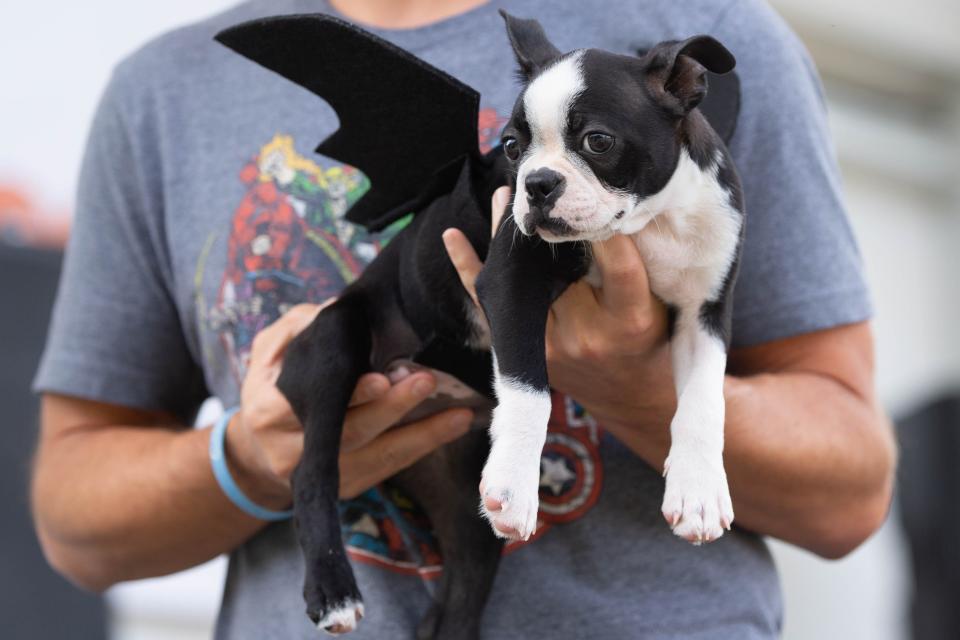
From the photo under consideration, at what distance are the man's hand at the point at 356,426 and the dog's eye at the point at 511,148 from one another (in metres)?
0.33

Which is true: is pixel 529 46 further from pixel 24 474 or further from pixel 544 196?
pixel 24 474

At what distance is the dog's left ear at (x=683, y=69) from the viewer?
1.05 metres

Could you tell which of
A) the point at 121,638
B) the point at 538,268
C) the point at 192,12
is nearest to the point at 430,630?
the point at 538,268

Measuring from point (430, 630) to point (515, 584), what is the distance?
11 centimetres

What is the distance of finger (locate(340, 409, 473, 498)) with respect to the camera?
1.43 m

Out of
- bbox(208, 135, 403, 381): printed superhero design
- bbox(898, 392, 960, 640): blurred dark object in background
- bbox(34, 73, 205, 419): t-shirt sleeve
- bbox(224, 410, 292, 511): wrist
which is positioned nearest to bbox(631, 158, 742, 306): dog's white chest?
bbox(208, 135, 403, 381): printed superhero design

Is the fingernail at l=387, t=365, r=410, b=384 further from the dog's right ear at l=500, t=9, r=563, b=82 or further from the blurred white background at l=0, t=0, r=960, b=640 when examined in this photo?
the blurred white background at l=0, t=0, r=960, b=640

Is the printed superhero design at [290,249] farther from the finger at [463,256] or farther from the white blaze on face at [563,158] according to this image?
the white blaze on face at [563,158]

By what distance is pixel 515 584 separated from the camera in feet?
4.77

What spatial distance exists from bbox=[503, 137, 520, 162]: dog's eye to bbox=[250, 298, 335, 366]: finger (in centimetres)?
39

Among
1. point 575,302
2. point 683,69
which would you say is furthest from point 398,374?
point 683,69

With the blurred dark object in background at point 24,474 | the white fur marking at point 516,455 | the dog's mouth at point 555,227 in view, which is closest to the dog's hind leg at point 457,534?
the white fur marking at point 516,455

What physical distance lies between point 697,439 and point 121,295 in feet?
3.02

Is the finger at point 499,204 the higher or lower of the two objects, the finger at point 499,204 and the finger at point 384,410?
the higher
